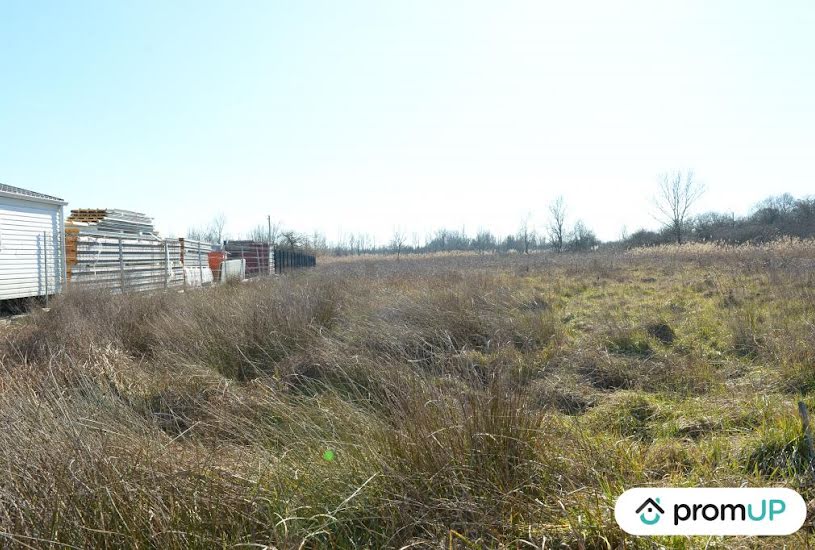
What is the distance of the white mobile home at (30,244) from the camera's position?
390 inches

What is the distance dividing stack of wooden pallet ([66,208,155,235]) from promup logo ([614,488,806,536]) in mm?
15337

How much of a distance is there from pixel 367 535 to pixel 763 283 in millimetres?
10620

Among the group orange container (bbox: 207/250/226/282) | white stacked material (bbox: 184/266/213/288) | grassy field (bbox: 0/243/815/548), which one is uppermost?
orange container (bbox: 207/250/226/282)

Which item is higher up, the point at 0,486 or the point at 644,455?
the point at 0,486

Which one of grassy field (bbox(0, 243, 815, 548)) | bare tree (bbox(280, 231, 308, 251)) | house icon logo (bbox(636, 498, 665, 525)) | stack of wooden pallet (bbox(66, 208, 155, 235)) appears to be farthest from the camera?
bare tree (bbox(280, 231, 308, 251))

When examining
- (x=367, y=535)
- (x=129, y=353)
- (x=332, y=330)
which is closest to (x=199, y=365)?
(x=129, y=353)

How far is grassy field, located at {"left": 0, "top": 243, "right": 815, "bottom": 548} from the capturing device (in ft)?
5.65

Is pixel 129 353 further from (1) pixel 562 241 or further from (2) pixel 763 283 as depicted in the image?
(1) pixel 562 241

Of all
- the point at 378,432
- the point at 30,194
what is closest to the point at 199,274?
the point at 30,194

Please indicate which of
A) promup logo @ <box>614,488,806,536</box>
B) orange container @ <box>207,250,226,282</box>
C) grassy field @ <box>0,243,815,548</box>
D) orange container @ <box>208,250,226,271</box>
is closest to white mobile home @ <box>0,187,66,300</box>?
grassy field @ <box>0,243,815,548</box>

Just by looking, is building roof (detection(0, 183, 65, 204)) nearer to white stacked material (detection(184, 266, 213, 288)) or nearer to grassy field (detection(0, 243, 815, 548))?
white stacked material (detection(184, 266, 213, 288))

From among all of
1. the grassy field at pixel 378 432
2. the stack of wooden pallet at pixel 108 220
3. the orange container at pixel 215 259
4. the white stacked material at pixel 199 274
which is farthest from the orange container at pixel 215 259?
the grassy field at pixel 378 432

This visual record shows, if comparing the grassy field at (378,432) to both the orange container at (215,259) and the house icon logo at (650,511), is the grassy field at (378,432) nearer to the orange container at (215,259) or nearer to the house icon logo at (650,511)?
the house icon logo at (650,511)

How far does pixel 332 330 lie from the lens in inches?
234
